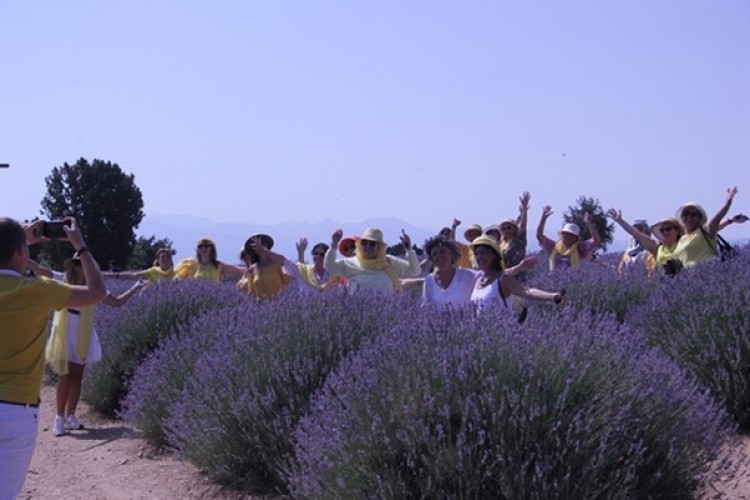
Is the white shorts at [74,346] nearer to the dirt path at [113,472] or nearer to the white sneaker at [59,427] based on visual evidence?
the white sneaker at [59,427]

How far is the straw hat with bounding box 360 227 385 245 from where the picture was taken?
28.3ft

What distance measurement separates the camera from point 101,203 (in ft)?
136

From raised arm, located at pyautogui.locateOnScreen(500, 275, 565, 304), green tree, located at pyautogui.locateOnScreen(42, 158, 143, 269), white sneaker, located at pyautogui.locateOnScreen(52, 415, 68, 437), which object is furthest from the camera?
green tree, located at pyautogui.locateOnScreen(42, 158, 143, 269)

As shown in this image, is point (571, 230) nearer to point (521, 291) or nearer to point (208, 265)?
point (208, 265)

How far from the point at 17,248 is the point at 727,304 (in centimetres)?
421

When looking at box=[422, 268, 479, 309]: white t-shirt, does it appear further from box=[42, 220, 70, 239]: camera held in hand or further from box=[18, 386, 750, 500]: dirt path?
box=[42, 220, 70, 239]: camera held in hand

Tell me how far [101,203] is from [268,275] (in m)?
34.4

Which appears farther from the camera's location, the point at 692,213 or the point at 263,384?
the point at 692,213

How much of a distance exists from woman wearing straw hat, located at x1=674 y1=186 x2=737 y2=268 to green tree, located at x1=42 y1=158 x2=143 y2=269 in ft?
111

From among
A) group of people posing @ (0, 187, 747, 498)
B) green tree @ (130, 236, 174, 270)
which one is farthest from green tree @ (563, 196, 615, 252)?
green tree @ (130, 236, 174, 270)

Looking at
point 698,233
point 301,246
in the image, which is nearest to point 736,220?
point 698,233

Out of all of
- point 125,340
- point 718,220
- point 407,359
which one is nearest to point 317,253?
point 125,340

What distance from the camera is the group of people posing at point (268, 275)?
151 inches

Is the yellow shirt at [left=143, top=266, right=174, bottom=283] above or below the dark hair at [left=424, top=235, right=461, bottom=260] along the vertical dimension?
below
